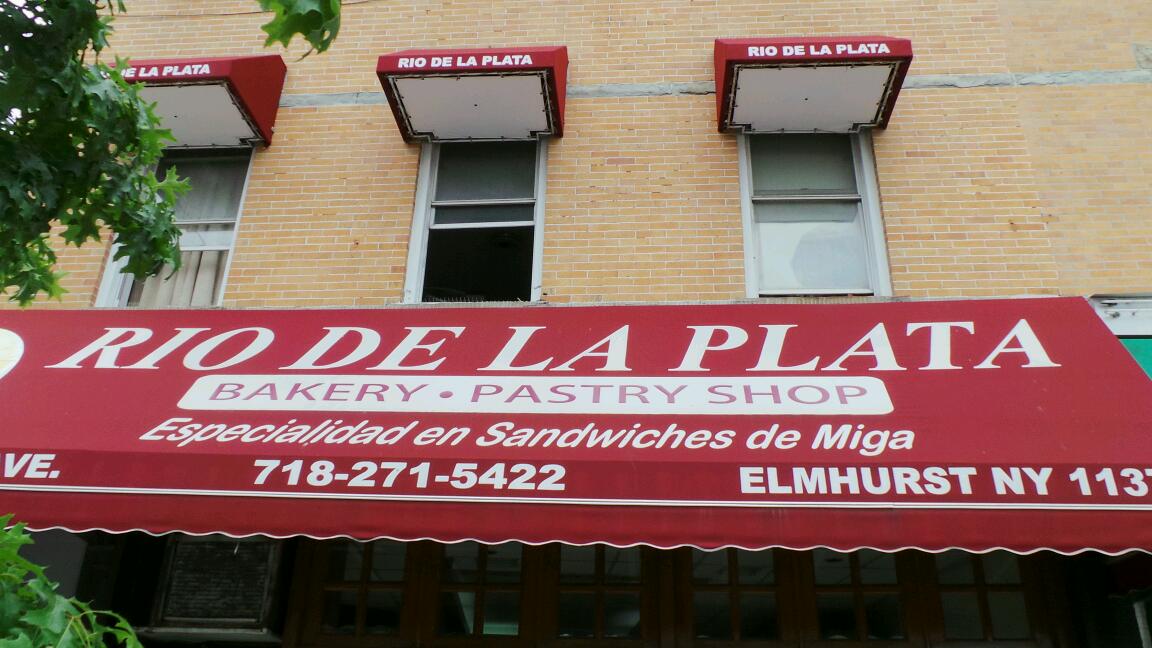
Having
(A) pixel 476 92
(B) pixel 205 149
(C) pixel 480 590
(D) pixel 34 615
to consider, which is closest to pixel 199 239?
(B) pixel 205 149

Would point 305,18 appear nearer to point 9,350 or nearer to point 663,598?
point 9,350

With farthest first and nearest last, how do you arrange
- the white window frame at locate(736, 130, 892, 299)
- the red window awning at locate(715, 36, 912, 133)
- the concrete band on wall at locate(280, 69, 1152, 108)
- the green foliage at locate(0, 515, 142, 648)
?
1. the concrete band on wall at locate(280, 69, 1152, 108)
2. the white window frame at locate(736, 130, 892, 299)
3. the red window awning at locate(715, 36, 912, 133)
4. the green foliage at locate(0, 515, 142, 648)

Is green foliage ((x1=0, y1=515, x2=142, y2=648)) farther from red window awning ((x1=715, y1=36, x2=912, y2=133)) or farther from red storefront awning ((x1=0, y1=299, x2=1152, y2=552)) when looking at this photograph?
red window awning ((x1=715, y1=36, x2=912, y2=133))

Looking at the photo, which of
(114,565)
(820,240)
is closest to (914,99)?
(820,240)

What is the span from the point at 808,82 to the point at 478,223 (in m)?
2.84

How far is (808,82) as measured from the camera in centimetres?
667

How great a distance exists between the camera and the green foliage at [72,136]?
3.85 meters

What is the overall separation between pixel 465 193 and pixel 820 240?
116 inches

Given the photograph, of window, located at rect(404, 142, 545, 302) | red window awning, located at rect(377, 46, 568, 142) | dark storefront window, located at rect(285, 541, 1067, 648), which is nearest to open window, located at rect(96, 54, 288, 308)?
red window awning, located at rect(377, 46, 568, 142)

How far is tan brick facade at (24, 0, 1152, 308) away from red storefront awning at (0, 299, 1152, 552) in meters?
0.75

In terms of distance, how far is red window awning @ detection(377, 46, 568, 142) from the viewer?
6594mm

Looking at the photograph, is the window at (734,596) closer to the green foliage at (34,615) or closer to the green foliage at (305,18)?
the green foliage at (34,615)

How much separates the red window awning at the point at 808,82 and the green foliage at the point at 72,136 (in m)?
3.48

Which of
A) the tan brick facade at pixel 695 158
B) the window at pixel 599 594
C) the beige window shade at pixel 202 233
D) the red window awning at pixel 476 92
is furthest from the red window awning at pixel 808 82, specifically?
the beige window shade at pixel 202 233
